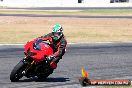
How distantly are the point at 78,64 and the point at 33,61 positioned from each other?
472cm

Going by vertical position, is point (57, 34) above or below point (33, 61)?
above

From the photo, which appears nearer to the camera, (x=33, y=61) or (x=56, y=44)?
(x=33, y=61)

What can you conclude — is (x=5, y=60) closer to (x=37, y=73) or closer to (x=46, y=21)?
(x=37, y=73)

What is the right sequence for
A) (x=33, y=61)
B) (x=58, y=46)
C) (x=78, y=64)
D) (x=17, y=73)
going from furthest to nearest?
(x=78, y=64)
(x=58, y=46)
(x=33, y=61)
(x=17, y=73)

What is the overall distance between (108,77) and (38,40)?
267cm

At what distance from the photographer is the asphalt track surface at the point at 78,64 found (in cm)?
1278

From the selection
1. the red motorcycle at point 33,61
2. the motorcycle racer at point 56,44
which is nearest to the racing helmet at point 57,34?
the motorcycle racer at point 56,44

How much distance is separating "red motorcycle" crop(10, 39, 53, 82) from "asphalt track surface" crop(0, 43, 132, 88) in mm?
238

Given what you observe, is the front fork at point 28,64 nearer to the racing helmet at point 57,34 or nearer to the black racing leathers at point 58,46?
the black racing leathers at point 58,46

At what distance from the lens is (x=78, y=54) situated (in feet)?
67.3

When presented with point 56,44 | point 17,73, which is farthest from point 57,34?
point 17,73

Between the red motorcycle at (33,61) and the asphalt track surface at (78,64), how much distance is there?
24 cm

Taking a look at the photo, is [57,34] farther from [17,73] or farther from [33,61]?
[17,73]

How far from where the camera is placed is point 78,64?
17125mm
